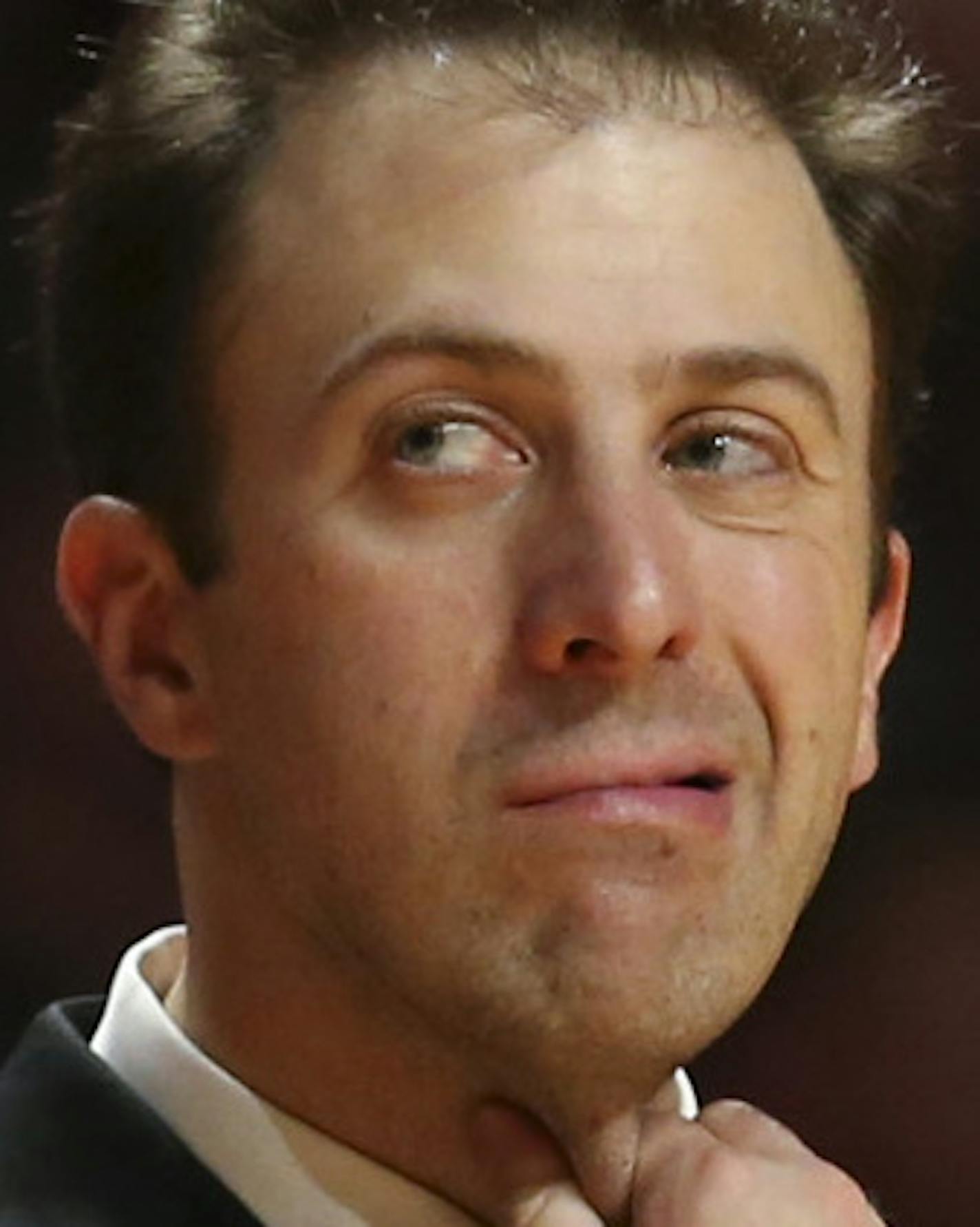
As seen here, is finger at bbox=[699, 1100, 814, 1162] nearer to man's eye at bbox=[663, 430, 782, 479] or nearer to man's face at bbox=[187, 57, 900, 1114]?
man's face at bbox=[187, 57, 900, 1114]

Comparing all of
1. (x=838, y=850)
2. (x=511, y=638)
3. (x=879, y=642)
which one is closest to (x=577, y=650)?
(x=511, y=638)

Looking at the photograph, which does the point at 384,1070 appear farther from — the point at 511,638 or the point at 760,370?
the point at 760,370

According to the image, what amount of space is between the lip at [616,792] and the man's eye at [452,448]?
0.11 meters

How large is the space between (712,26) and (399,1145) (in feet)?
1.39

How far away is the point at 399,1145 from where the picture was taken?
1.27 m

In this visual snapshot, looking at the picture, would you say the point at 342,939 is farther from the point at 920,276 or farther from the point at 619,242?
the point at 920,276

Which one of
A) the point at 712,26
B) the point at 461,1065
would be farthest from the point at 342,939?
the point at 712,26

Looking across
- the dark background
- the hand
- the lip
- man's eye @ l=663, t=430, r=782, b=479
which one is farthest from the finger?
the dark background

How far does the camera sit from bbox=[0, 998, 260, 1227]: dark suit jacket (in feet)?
4.09


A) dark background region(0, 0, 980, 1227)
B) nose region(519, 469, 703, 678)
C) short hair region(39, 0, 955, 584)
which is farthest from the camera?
dark background region(0, 0, 980, 1227)

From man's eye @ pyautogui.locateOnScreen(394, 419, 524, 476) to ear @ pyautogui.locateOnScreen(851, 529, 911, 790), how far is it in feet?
0.67

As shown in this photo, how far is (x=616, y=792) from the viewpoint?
1204 mm

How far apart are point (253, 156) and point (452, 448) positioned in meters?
0.15

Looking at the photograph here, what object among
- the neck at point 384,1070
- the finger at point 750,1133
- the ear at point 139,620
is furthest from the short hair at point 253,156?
the finger at point 750,1133
